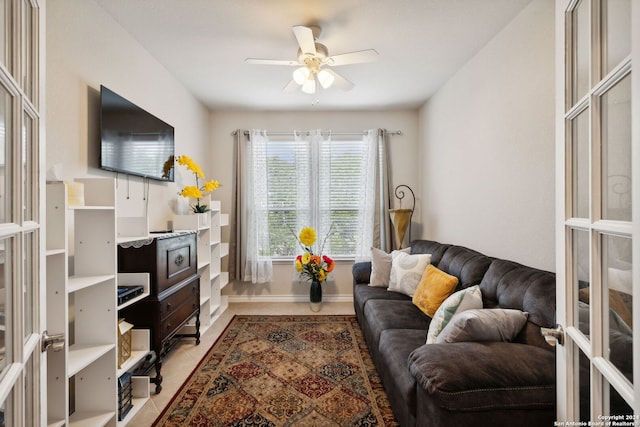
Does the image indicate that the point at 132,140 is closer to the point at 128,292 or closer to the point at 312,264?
the point at 128,292

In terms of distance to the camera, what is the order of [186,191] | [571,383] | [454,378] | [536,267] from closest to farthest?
[571,383], [454,378], [536,267], [186,191]

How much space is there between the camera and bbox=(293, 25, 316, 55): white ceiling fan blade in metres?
1.84

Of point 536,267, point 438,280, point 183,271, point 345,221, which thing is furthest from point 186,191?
point 536,267

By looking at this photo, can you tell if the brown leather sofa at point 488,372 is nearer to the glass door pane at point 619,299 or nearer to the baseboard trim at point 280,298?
the glass door pane at point 619,299

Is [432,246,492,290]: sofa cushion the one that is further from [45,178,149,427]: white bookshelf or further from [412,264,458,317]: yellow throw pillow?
[45,178,149,427]: white bookshelf

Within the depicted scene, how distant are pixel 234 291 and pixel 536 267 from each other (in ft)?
11.4

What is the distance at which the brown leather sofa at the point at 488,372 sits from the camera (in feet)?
3.76

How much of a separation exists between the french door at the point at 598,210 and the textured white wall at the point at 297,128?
319 cm

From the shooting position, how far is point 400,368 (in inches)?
60.1

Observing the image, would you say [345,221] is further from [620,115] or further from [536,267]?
[620,115]

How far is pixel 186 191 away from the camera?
109 inches

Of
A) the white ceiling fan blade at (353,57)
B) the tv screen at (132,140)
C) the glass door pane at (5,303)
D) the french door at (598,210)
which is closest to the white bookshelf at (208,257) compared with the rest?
the tv screen at (132,140)

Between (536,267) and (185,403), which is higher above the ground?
(536,267)

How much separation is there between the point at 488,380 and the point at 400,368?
1.52ft
